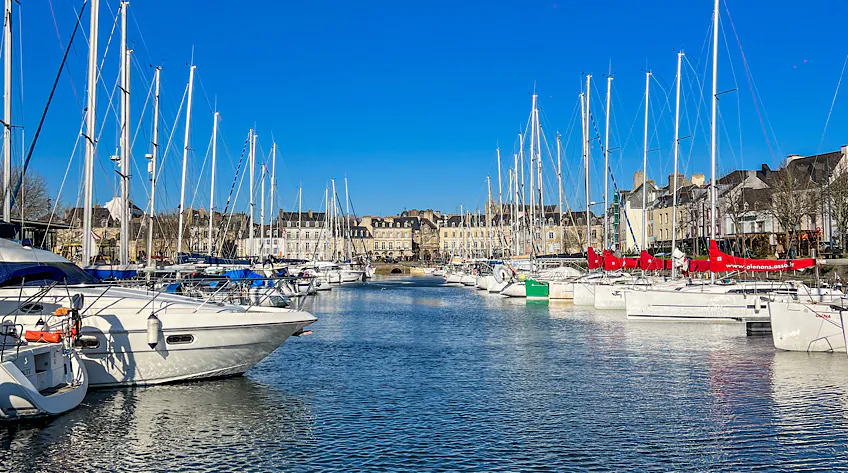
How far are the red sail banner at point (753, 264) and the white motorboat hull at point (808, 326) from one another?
8400mm

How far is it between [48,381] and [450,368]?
14.6 m

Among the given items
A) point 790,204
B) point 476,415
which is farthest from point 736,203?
point 476,415

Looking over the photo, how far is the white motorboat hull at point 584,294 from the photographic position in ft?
212

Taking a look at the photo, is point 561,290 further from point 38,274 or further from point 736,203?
point 38,274

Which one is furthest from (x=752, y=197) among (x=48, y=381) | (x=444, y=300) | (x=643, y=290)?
(x=48, y=381)

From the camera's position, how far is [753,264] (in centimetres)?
4225

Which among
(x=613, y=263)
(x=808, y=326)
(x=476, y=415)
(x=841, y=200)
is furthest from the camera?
(x=841, y=200)

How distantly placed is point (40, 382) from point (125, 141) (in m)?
23.4

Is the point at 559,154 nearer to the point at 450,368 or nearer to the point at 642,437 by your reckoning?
the point at 450,368

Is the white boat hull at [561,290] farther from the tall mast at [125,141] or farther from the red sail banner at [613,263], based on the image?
the tall mast at [125,141]

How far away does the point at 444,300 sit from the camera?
80312mm

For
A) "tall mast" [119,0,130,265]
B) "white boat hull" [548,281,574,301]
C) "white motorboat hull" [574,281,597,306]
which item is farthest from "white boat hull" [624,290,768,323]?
"tall mast" [119,0,130,265]

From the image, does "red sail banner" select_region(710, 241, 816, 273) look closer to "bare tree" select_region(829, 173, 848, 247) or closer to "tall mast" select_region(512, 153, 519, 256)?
"bare tree" select_region(829, 173, 848, 247)

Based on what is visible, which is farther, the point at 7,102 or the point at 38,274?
the point at 7,102
